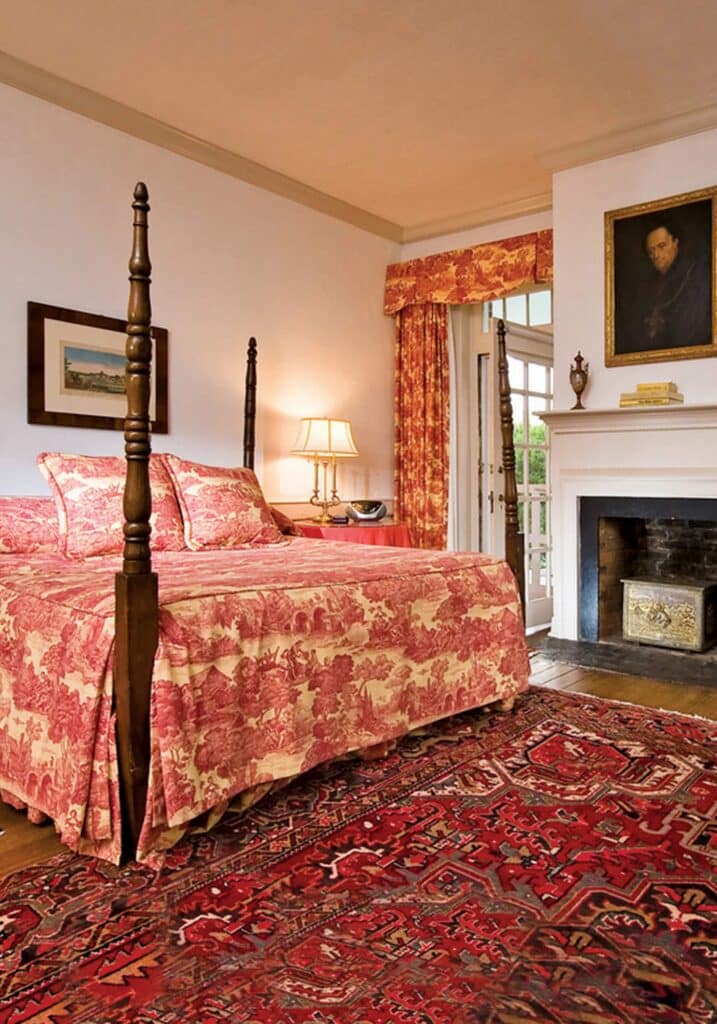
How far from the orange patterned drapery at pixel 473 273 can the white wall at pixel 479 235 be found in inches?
3.1

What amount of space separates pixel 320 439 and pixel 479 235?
1.83 meters

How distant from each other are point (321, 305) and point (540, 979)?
4.03 meters

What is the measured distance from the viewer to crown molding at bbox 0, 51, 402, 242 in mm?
3207

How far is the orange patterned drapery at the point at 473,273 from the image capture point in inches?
176

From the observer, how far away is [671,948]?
4.49 feet

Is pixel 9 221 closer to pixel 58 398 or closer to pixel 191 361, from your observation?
pixel 58 398

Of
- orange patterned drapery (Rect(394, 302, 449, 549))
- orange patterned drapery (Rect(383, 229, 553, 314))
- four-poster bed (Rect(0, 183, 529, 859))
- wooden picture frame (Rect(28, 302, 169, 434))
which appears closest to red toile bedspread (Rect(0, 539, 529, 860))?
four-poster bed (Rect(0, 183, 529, 859))

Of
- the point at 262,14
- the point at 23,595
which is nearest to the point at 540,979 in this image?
the point at 23,595

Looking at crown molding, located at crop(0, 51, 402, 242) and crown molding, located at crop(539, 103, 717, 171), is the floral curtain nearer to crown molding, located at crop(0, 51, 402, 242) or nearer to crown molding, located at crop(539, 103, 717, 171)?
crown molding, located at crop(0, 51, 402, 242)

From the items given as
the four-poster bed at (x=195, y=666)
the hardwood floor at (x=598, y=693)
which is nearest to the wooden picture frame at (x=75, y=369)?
the four-poster bed at (x=195, y=666)

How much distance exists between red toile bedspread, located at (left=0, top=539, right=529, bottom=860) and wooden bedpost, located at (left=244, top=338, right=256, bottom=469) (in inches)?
60.8

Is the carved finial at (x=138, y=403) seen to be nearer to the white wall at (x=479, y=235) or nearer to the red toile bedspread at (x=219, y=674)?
the red toile bedspread at (x=219, y=674)

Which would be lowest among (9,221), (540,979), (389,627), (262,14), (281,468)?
(540,979)

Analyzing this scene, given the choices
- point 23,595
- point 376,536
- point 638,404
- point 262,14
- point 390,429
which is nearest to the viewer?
point 23,595
